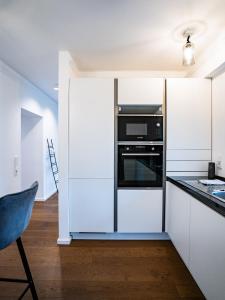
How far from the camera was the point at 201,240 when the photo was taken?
1675mm

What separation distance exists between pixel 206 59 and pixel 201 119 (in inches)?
29.1

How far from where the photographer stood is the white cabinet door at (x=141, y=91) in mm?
2670

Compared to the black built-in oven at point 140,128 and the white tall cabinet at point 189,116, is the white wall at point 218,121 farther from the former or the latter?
the black built-in oven at point 140,128

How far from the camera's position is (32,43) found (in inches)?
96.4

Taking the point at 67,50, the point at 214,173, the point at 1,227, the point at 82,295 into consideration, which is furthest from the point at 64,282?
the point at 67,50

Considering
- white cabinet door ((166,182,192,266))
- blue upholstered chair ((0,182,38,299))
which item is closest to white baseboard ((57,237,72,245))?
white cabinet door ((166,182,192,266))

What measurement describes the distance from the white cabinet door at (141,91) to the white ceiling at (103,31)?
35cm

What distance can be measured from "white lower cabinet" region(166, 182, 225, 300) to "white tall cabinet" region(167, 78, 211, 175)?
607 millimetres

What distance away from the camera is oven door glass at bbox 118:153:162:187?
271cm

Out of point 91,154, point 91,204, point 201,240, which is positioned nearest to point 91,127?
point 91,154

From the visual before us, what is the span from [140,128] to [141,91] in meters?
0.48

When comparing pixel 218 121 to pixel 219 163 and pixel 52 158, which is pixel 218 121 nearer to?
pixel 219 163

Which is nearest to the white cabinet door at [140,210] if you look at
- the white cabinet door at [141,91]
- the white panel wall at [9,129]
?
the white cabinet door at [141,91]

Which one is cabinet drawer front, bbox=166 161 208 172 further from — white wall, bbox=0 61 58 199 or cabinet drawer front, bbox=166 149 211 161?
white wall, bbox=0 61 58 199
